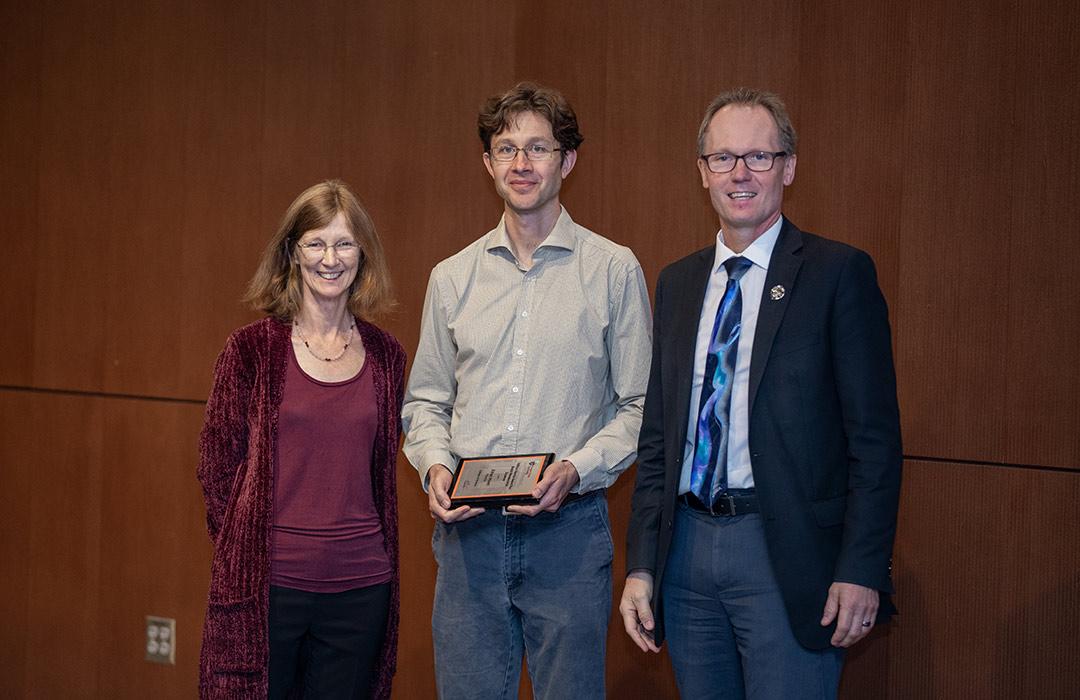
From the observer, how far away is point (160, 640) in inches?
167

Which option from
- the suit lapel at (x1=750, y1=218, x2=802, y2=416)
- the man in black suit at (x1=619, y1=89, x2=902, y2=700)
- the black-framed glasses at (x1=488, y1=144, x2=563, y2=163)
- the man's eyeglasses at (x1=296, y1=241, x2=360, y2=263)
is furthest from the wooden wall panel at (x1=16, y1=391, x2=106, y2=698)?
the suit lapel at (x1=750, y1=218, x2=802, y2=416)

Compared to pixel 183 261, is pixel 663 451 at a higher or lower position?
lower

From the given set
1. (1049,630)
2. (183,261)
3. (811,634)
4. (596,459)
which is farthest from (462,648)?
(183,261)

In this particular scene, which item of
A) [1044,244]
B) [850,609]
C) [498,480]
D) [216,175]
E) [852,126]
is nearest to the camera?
[850,609]

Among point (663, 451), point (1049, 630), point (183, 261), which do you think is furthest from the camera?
point (183, 261)

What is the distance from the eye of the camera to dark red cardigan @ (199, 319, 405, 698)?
2449 mm

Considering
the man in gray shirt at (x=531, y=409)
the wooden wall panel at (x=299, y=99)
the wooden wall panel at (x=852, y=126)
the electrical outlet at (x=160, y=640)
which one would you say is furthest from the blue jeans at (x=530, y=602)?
the electrical outlet at (x=160, y=640)

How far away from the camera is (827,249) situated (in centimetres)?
214

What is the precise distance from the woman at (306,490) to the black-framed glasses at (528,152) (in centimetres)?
39

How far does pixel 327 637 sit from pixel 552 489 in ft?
2.14

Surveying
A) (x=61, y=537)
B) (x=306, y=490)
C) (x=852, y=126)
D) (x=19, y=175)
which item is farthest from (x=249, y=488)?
(x=19, y=175)

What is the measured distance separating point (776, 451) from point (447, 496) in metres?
0.71

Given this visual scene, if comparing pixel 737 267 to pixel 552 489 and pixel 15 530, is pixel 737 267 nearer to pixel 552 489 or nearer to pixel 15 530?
pixel 552 489

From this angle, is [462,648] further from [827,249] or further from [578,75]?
[578,75]
